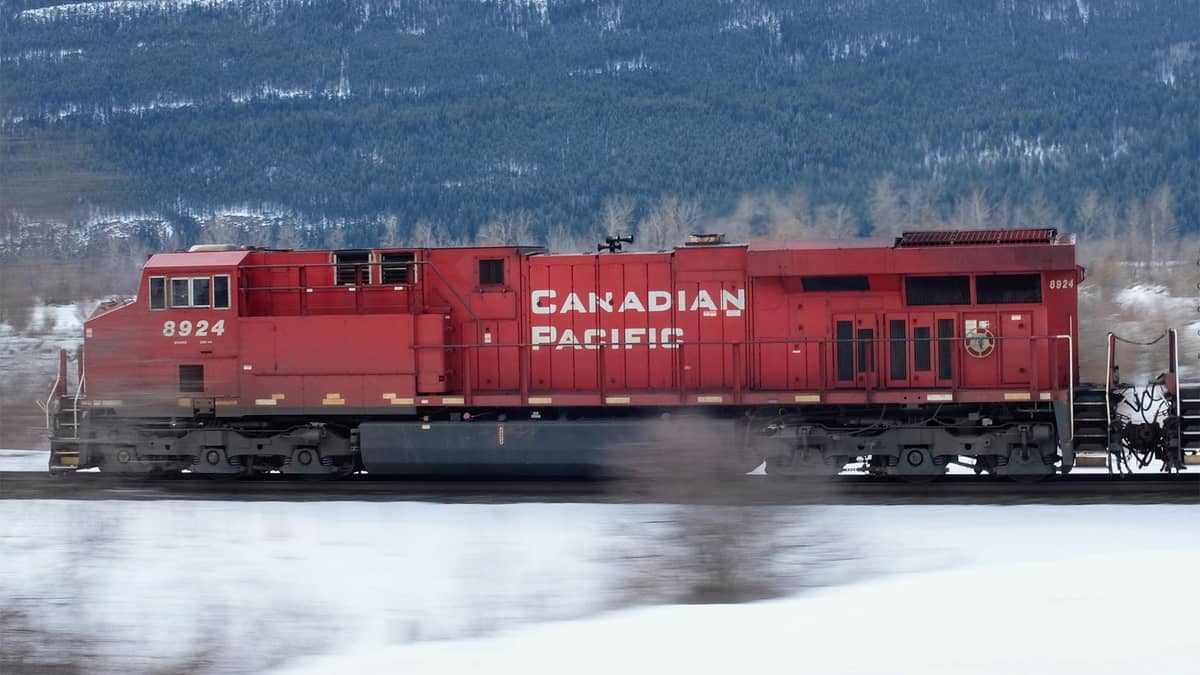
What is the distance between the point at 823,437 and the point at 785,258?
8.45 feet

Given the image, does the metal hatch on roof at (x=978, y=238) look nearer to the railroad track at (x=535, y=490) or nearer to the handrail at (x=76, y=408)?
the railroad track at (x=535, y=490)

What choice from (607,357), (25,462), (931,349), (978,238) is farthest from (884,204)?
(25,462)

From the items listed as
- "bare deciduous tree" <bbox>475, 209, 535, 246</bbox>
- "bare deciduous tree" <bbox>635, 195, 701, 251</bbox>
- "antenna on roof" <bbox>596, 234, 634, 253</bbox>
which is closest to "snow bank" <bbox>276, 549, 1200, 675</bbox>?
"antenna on roof" <bbox>596, 234, 634, 253</bbox>

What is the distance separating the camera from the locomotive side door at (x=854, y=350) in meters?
17.7

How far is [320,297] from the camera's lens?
61.6ft

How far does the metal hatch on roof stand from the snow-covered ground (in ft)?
13.4

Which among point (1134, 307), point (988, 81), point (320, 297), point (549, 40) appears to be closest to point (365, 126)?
point (549, 40)

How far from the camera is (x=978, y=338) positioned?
57.2 ft

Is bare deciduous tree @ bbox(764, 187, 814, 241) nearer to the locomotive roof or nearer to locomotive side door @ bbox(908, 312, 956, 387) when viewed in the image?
locomotive side door @ bbox(908, 312, 956, 387)

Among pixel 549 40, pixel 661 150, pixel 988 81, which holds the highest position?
pixel 549 40

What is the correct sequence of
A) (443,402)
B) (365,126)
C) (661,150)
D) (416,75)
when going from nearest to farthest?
(443,402) → (661,150) → (365,126) → (416,75)

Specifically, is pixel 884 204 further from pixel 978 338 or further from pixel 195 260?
pixel 195 260

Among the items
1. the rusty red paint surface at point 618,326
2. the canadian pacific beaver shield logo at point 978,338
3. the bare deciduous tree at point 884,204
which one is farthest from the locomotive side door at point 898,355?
the bare deciduous tree at point 884,204

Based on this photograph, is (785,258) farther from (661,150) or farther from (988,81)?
(988,81)
